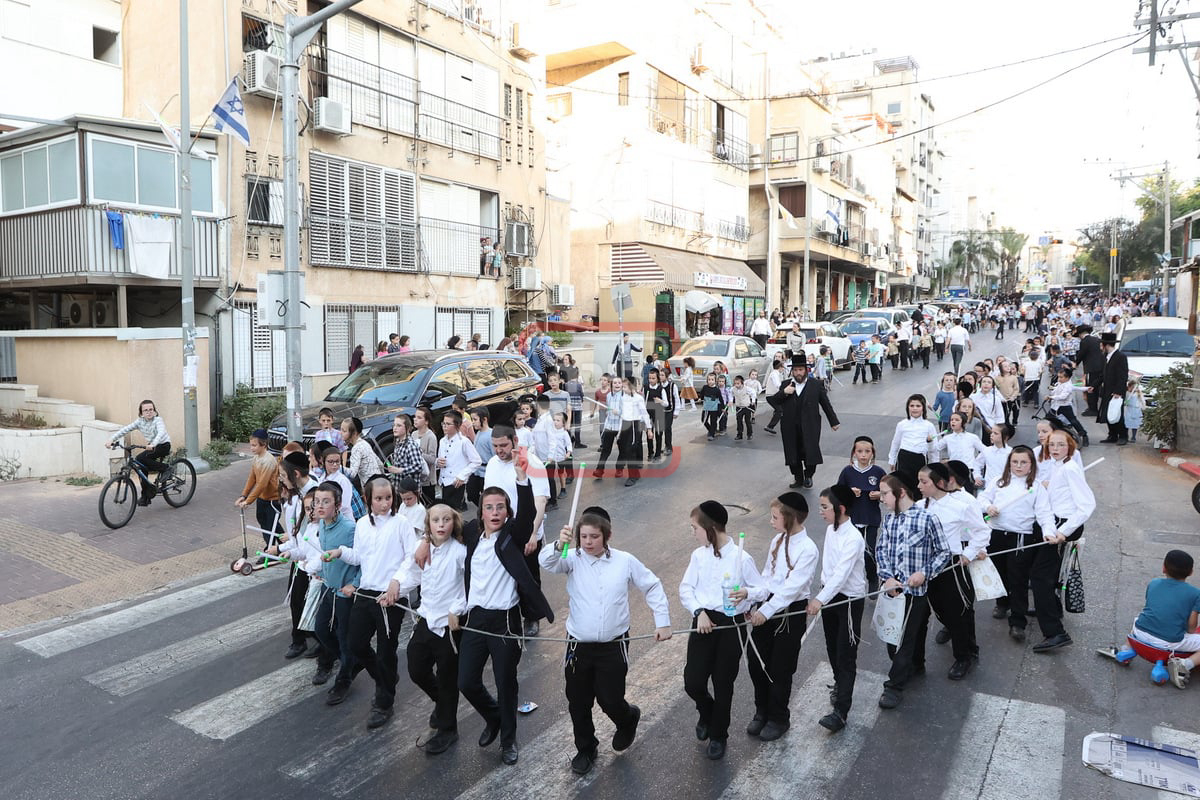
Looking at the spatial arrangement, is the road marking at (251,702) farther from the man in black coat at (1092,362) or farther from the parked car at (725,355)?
the parked car at (725,355)

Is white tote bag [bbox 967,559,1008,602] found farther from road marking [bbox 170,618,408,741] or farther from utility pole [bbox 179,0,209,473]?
utility pole [bbox 179,0,209,473]

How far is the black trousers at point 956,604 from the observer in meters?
6.00

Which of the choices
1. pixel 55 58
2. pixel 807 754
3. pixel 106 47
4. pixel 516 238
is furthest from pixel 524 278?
pixel 807 754

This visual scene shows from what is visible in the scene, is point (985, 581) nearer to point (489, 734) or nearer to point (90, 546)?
point (489, 734)

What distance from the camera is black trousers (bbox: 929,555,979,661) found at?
236 inches

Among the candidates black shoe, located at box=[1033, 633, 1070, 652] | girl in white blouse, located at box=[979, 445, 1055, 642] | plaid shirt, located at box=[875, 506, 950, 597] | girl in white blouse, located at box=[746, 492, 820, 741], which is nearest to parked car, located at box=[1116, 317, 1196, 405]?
girl in white blouse, located at box=[979, 445, 1055, 642]

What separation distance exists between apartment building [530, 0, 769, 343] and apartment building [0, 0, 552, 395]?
619 cm

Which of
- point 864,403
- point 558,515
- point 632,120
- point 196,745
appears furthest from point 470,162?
point 196,745

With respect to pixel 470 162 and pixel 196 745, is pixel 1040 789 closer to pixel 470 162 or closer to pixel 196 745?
pixel 196 745

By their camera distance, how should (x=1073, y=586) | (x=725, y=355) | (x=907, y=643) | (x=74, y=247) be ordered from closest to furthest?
(x=907, y=643) → (x=1073, y=586) → (x=74, y=247) → (x=725, y=355)

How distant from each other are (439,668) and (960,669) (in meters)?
3.68

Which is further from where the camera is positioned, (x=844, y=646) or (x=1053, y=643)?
(x=1053, y=643)

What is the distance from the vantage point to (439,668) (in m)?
5.26

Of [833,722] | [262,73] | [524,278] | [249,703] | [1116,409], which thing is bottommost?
[249,703]
